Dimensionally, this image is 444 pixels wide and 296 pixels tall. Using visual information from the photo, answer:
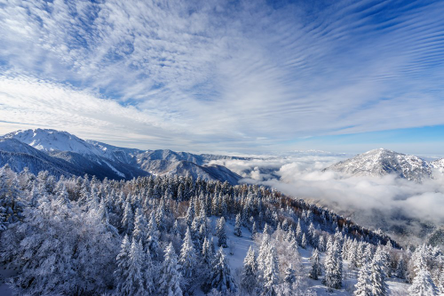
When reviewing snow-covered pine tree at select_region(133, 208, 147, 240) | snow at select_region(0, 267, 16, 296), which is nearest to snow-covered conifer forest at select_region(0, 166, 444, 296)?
snow at select_region(0, 267, 16, 296)

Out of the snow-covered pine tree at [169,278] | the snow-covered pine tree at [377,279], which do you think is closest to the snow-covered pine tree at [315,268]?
the snow-covered pine tree at [377,279]

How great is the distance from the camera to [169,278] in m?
30.3

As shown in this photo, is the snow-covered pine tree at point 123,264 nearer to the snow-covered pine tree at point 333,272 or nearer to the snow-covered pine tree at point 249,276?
the snow-covered pine tree at point 249,276

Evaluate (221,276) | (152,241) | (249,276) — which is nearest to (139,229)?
(152,241)

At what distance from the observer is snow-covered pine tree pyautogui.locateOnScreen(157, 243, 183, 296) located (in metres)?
29.7

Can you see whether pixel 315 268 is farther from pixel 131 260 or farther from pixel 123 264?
pixel 123 264

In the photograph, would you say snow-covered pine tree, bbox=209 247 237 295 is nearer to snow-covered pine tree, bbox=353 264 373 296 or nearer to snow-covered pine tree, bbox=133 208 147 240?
snow-covered pine tree, bbox=133 208 147 240

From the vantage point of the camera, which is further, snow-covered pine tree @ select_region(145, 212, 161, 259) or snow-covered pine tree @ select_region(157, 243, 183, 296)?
snow-covered pine tree @ select_region(145, 212, 161, 259)

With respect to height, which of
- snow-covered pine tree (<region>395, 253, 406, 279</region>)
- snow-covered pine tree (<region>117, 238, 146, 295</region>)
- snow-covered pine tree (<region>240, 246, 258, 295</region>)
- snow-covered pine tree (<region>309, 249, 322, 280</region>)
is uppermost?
snow-covered pine tree (<region>117, 238, 146, 295</region>)

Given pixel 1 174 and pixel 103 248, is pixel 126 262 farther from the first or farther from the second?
pixel 1 174

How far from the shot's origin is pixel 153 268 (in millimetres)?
32094

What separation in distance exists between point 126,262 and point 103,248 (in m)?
4.05

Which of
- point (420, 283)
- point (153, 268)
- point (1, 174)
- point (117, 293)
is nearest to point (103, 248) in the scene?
point (117, 293)

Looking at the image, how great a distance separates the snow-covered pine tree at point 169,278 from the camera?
97.3 ft
